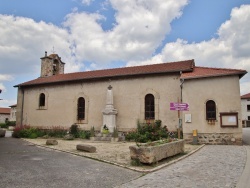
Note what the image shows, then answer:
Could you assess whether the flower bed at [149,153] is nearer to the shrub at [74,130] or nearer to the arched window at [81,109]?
the shrub at [74,130]

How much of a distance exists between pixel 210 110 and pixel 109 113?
274 inches

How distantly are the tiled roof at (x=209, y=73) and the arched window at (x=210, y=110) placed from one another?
1.61 meters

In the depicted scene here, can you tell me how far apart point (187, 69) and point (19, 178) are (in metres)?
12.7

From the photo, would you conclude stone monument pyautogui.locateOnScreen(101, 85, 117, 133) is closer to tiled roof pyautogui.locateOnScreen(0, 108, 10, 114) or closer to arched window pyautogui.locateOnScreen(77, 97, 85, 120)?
arched window pyautogui.locateOnScreen(77, 97, 85, 120)

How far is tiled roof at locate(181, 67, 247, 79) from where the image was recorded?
13543mm

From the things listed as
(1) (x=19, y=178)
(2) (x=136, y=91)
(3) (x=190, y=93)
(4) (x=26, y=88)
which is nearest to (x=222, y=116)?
(3) (x=190, y=93)

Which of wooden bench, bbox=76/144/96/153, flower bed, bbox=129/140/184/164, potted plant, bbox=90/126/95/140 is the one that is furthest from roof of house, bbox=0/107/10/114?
flower bed, bbox=129/140/184/164

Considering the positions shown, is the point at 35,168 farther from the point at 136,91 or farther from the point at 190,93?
the point at 136,91

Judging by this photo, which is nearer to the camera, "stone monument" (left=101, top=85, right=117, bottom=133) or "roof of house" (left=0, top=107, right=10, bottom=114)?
"stone monument" (left=101, top=85, right=117, bottom=133)

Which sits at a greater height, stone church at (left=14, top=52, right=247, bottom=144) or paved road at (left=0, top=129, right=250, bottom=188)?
stone church at (left=14, top=52, right=247, bottom=144)

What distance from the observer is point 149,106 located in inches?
671

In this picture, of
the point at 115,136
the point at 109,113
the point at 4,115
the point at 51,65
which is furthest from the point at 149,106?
the point at 4,115

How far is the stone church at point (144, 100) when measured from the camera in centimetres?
1369

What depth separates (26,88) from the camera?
2297 cm
